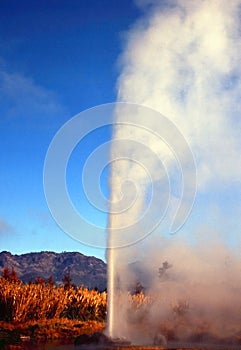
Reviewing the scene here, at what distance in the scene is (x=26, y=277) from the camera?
18038cm

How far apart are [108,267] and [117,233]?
2084 mm

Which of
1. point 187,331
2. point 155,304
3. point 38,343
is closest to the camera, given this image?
point 38,343

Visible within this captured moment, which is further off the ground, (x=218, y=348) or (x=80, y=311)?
(x=80, y=311)

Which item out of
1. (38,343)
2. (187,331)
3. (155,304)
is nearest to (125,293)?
(155,304)

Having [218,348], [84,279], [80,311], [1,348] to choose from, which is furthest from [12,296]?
[84,279]

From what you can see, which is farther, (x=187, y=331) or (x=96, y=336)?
(x=187, y=331)

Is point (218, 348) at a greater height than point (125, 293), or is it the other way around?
point (125, 293)

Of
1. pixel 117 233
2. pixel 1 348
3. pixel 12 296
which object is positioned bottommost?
pixel 1 348

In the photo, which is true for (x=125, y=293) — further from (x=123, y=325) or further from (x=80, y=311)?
(x=123, y=325)

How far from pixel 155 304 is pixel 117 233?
1341 cm

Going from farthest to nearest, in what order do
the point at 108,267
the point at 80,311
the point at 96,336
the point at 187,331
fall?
the point at 80,311 → the point at 187,331 → the point at 108,267 → the point at 96,336

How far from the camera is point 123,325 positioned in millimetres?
25250

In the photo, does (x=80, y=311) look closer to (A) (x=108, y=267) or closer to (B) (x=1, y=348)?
(A) (x=108, y=267)

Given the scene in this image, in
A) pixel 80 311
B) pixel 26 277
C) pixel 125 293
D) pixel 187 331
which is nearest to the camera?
pixel 187 331
